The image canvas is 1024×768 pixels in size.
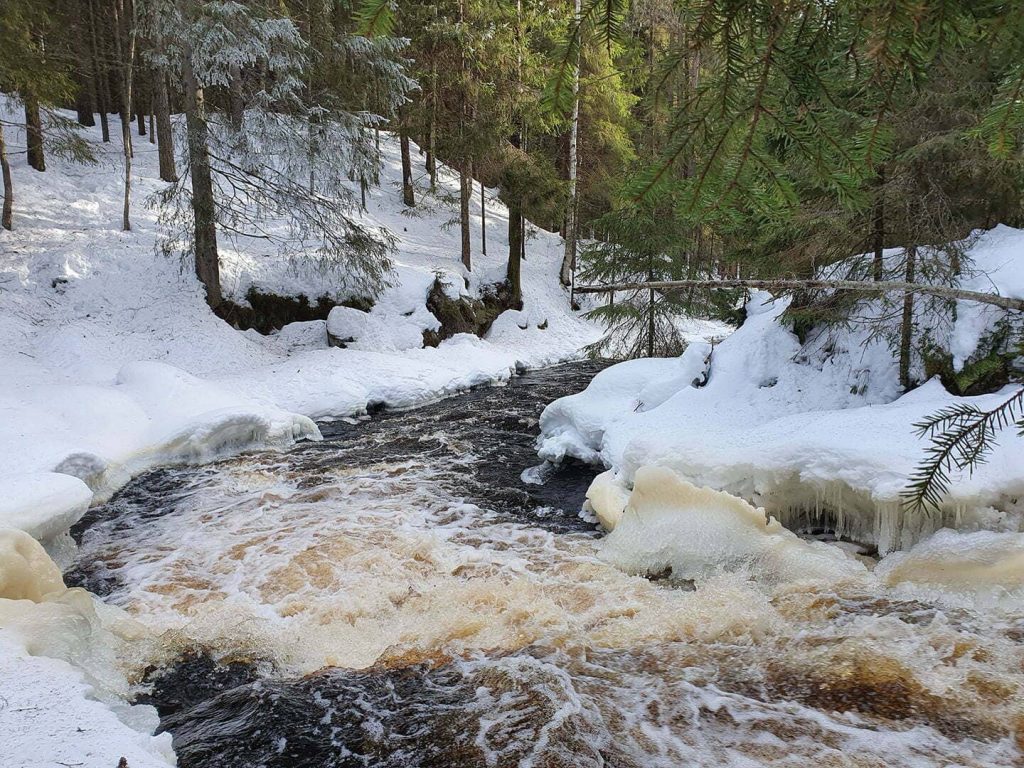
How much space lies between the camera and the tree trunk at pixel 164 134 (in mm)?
17125

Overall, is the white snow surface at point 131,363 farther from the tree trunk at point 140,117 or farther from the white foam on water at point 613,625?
the tree trunk at point 140,117

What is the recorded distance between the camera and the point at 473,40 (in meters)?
17.4

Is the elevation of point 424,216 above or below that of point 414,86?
below

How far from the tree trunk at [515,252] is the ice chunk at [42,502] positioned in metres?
15.9

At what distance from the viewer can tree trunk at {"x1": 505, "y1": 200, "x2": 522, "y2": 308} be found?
64.4ft

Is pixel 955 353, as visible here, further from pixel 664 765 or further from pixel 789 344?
pixel 664 765

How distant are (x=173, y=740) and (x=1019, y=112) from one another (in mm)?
4786

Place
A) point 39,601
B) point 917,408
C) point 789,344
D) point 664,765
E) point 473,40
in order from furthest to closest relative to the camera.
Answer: point 473,40 < point 789,344 < point 917,408 < point 39,601 < point 664,765

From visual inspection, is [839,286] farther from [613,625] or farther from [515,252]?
[515,252]

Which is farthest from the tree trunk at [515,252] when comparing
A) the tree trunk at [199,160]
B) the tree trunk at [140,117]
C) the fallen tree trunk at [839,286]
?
the fallen tree trunk at [839,286]

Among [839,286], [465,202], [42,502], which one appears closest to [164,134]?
[465,202]

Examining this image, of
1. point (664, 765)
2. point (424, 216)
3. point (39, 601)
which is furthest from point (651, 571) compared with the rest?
point (424, 216)

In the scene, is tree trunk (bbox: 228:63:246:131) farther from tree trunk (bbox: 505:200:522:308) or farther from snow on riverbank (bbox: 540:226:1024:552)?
snow on riverbank (bbox: 540:226:1024:552)

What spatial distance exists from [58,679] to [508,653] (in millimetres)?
2548
